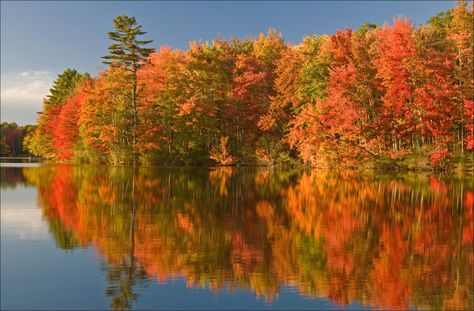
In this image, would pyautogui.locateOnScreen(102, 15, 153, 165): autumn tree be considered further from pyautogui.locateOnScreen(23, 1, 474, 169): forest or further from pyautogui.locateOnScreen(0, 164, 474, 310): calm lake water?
pyautogui.locateOnScreen(0, 164, 474, 310): calm lake water

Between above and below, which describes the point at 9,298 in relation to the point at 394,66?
below

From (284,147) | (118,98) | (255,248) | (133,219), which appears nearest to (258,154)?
(284,147)

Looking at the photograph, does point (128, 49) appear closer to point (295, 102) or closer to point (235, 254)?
point (295, 102)

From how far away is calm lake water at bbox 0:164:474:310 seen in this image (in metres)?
7.49

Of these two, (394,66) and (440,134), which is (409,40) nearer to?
(394,66)

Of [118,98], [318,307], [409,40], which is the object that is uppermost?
[409,40]

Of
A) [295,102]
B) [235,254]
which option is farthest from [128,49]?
[235,254]

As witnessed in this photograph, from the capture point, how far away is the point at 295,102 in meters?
53.1

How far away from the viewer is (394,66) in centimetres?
4253

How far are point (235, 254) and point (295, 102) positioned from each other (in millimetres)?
44200

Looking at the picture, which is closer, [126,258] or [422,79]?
[126,258]

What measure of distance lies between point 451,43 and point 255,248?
141 ft

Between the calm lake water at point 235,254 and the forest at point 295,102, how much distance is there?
987 inches

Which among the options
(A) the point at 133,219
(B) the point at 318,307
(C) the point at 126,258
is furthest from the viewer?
(A) the point at 133,219
